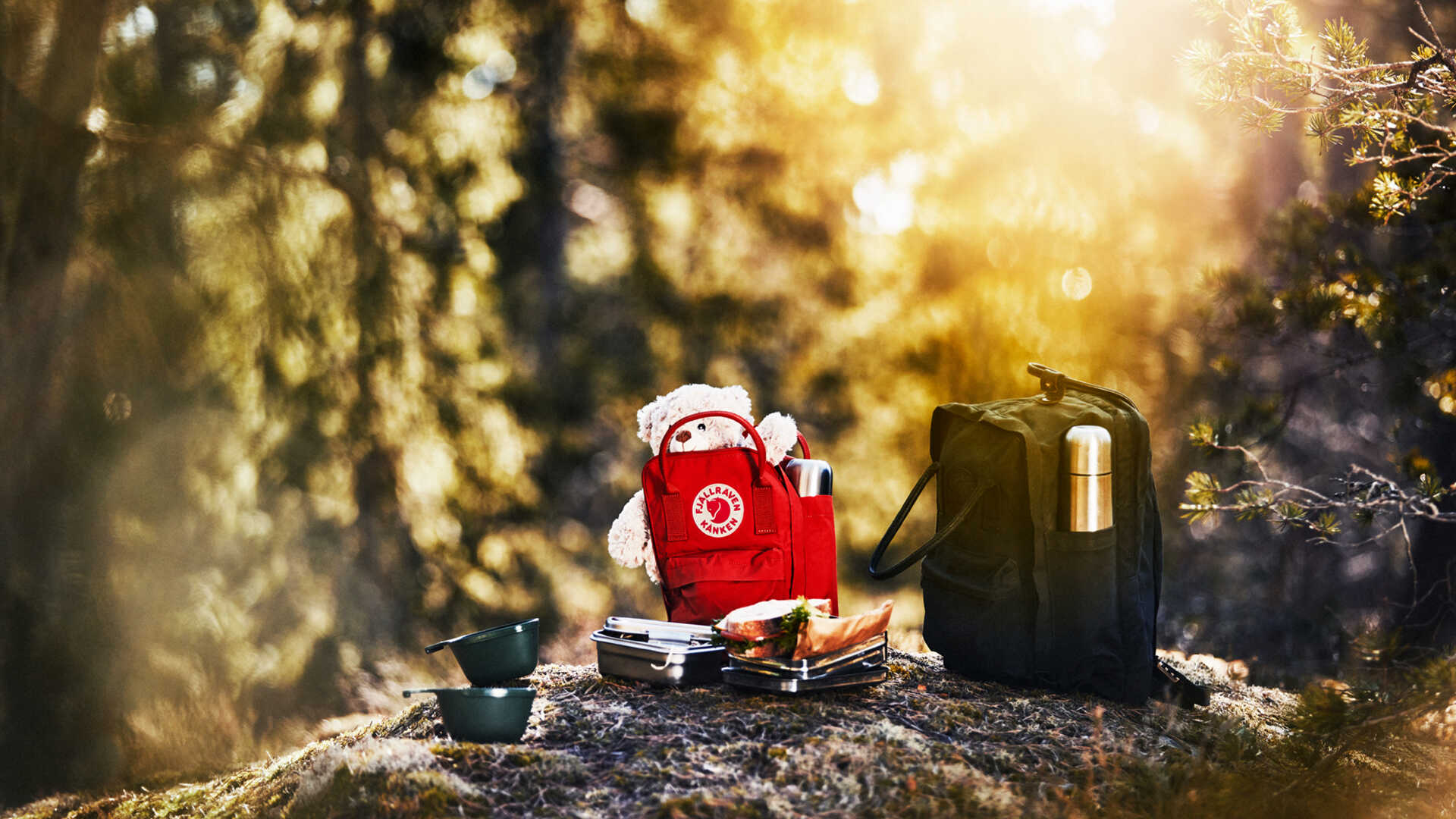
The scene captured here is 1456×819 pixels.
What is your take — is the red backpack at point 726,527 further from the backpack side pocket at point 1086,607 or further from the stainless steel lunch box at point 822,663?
the backpack side pocket at point 1086,607

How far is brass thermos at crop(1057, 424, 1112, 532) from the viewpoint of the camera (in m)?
2.42

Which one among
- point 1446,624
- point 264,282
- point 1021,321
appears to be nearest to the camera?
point 1446,624

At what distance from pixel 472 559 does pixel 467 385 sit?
2.82ft

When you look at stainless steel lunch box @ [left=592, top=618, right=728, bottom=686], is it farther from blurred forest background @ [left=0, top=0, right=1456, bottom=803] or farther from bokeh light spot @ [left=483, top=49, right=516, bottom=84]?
bokeh light spot @ [left=483, top=49, right=516, bottom=84]

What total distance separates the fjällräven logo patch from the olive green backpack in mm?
398

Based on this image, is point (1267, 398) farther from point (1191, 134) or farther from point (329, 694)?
point (329, 694)

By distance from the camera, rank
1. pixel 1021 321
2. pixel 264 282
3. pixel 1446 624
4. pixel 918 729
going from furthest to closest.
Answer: pixel 1021 321 < pixel 264 282 < pixel 1446 624 < pixel 918 729

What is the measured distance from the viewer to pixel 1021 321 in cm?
486

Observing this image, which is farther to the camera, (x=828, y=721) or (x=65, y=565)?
(x=65, y=565)

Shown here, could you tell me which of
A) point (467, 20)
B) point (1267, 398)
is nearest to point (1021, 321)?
point (1267, 398)

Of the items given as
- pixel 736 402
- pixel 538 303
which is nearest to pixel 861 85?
pixel 538 303

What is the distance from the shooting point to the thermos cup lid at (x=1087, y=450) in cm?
242

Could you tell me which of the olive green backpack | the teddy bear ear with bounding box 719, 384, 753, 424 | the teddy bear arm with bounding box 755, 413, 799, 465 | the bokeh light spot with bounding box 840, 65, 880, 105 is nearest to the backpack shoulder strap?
the olive green backpack

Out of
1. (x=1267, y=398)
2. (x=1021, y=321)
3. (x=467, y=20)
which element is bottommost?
(x=1267, y=398)
